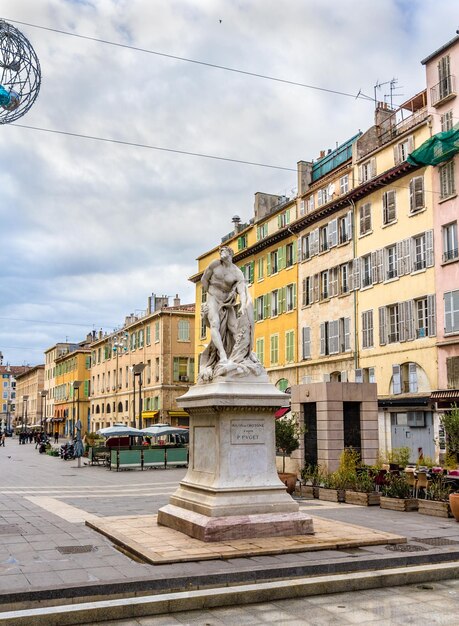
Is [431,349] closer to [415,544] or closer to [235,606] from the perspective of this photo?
[415,544]

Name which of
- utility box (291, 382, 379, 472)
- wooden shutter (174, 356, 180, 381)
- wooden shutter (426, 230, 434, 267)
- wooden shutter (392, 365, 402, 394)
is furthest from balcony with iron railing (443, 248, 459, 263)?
wooden shutter (174, 356, 180, 381)

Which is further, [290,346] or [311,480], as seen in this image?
[290,346]

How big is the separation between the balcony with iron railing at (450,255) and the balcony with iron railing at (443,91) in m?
6.50

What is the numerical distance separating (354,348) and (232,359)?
2521 cm

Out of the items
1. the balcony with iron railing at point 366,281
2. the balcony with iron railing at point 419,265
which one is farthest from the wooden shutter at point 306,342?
the balcony with iron railing at point 419,265

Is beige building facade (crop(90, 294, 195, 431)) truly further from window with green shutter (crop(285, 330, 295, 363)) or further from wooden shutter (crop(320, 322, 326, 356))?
wooden shutter (crop(320, 322, 326, 356))

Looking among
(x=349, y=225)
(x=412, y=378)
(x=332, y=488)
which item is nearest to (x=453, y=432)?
(x=332, y=488)

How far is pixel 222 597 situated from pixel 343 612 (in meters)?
1.20

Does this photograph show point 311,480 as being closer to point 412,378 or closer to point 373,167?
point 412,378

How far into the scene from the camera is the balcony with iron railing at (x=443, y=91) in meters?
29.2

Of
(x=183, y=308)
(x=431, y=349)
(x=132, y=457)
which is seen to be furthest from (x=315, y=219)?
(x=183, y=308)

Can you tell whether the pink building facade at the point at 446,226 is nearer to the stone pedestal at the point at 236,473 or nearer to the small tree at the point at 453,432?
the small tree at the point at 453,432

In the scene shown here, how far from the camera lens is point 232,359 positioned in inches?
403

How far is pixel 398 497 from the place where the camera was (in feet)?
45.9
